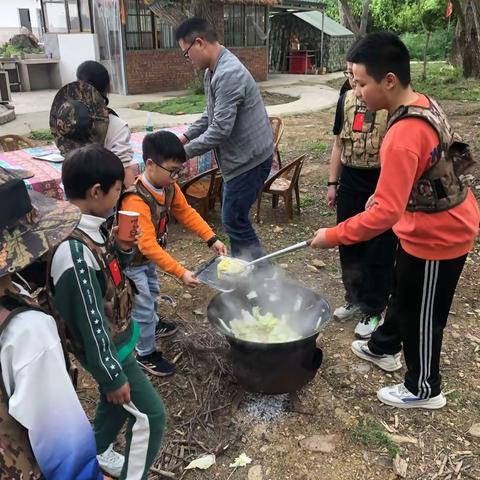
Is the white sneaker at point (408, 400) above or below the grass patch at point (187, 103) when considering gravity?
below

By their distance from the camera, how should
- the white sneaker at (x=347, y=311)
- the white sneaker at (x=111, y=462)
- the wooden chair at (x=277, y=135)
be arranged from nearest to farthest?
the white sneaker at (x=111, y=462), the white sneaker at (x=347, y=311), the wooden chair at (x=277, y=135)

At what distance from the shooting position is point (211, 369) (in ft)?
10.4

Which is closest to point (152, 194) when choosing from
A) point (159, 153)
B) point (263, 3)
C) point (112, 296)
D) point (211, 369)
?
point (159, 153)

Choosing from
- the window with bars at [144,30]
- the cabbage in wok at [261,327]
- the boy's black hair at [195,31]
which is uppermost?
the window with bars at [144,30]

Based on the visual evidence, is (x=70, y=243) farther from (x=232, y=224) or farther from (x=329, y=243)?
(x=232, y=224)

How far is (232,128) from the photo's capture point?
12.2 ft

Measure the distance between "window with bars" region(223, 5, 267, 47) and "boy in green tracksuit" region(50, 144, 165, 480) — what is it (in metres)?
18.5

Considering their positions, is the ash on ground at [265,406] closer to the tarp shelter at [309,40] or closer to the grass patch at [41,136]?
the grass patch at [41,136]

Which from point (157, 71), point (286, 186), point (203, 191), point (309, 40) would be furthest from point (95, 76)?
point (309, 40)

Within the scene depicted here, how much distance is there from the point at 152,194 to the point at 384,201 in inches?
52.0

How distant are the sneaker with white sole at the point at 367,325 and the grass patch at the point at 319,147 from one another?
5492 millimetres

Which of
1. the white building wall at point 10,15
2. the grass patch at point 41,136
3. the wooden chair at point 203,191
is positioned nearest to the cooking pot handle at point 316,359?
the wooden chair at point 203,191

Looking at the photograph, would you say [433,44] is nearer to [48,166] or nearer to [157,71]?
[157,71]

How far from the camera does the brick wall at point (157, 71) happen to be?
53.4ft
